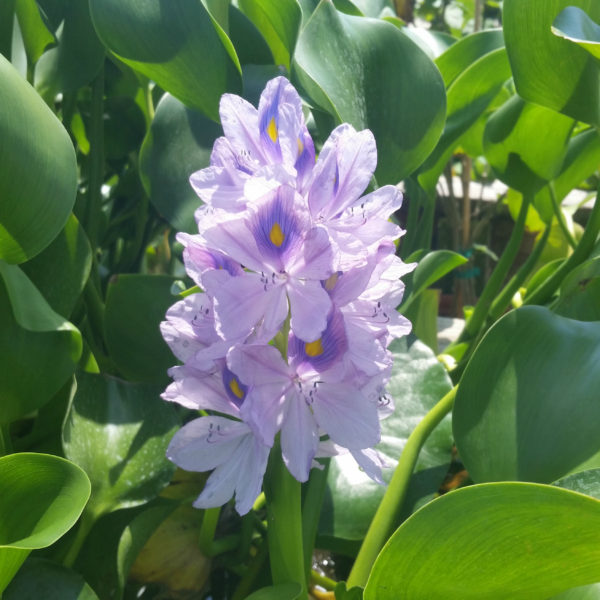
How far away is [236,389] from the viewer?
40 cm

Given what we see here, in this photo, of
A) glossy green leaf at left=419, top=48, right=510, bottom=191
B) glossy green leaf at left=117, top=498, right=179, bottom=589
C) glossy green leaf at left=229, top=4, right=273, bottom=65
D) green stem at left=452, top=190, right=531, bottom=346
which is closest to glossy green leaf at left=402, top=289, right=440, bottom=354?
green stem at left=452, top=190, right=531, bottom=346

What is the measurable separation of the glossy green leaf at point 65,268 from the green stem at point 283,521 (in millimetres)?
219

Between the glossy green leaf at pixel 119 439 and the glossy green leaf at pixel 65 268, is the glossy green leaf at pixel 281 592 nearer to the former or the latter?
the glossy green leaf at pixel 119 439

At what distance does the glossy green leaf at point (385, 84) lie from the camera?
54 cm

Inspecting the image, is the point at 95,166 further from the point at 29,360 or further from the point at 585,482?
the point at 585,482

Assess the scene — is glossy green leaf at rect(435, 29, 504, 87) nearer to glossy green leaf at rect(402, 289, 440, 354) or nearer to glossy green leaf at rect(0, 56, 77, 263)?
glossy green leaf at rect(402, 289, 440, 354)

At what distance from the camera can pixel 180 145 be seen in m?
0.63

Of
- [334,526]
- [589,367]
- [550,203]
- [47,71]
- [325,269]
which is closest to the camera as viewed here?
[325,269]

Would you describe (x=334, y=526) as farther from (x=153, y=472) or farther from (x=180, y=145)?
(x=180, y=145)

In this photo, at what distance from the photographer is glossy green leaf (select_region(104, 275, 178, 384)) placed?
592mm

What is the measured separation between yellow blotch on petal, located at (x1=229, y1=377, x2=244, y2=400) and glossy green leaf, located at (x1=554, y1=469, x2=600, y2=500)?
7.2 inches

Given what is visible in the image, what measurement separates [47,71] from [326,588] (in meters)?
0.49

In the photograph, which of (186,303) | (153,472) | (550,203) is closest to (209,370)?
(186,303)

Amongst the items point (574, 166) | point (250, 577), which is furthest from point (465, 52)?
point (250, 577)
